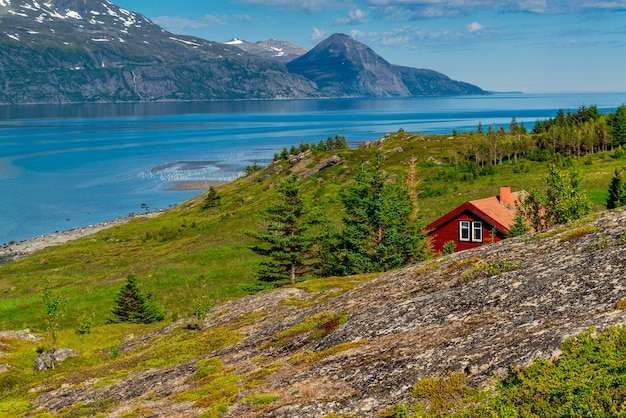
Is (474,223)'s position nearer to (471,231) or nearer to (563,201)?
(471,231)

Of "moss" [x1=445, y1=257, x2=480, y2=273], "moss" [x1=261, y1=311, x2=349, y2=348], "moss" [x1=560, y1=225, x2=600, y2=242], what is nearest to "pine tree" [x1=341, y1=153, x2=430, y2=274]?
"moss" [x1=445, y1=257, x2=480, y2=273]

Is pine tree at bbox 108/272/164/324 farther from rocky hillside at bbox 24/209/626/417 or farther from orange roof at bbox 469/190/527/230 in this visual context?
orange roof at bbox 469/190/527/230

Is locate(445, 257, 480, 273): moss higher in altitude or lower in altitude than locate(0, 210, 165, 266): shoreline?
higher

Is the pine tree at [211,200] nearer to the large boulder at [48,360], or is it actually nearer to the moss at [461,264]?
the large boulder at [48,360]

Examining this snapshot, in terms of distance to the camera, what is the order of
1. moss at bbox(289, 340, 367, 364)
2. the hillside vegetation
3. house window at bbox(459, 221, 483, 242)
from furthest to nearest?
house window at bbox(459, 221, 483, 242)
moss at bbox(289, 340, 367, 364)
the hillside vegetation

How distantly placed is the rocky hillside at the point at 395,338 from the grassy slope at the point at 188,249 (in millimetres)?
27087

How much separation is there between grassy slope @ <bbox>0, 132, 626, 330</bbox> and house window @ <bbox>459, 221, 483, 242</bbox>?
16.2ft

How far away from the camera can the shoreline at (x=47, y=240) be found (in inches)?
4094

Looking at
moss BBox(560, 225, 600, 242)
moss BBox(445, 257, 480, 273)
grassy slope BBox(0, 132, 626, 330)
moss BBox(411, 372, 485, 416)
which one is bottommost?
grassy slope BBox(0, 132, 626, 330)

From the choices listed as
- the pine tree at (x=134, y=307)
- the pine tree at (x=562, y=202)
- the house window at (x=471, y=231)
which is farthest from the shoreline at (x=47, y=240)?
the pine tree at (x=562, y=202)

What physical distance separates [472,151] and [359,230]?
101 m

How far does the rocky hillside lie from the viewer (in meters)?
12.2

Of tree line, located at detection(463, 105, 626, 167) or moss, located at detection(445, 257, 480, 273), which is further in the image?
tree line, located at detection(463, 105, 626, 167)

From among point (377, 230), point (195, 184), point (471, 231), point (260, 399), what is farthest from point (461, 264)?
point (195, 184)
